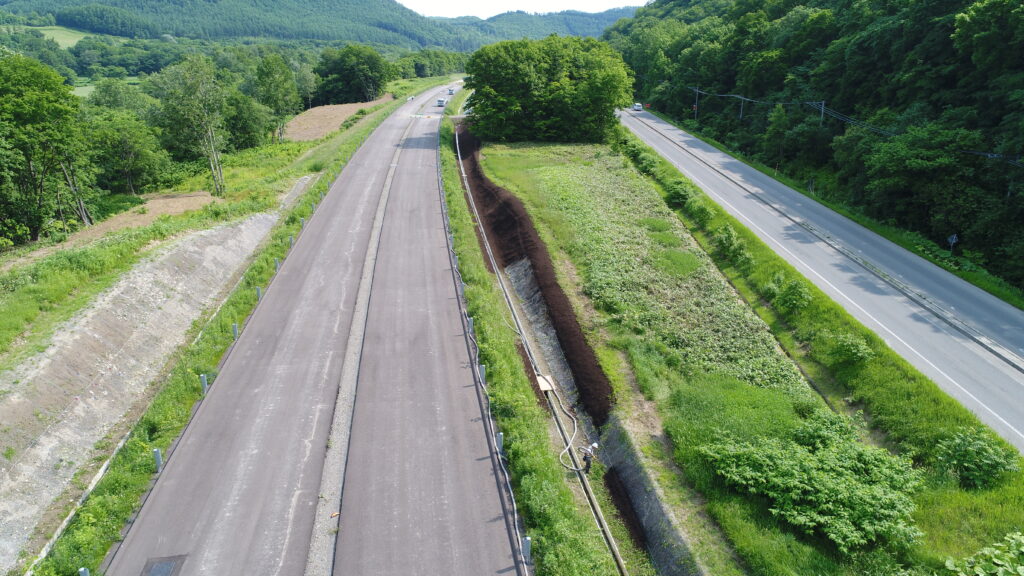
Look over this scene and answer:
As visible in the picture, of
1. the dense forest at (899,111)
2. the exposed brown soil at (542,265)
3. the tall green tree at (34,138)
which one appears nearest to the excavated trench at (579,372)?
the exposed brown soil at (542,265)

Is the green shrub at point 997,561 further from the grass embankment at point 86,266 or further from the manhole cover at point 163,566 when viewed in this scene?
the grass embankment at point 86,266

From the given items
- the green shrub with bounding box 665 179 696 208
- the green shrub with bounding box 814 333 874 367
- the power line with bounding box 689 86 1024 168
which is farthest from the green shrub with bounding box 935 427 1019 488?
the green shrub with bounding box 665 179 696 208

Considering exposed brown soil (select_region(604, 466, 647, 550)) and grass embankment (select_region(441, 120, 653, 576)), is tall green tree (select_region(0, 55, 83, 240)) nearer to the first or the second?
grass embankment (select_region(441, 120, 653, 576))

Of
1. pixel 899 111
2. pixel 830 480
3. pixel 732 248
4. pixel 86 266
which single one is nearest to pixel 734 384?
pixel 830 480

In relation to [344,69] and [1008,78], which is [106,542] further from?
[344,69]

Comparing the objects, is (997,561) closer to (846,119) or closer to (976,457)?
(976,457)

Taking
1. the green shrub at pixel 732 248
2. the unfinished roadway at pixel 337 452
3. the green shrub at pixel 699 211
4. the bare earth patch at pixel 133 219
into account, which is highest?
the green shrub at pixel 699 211
